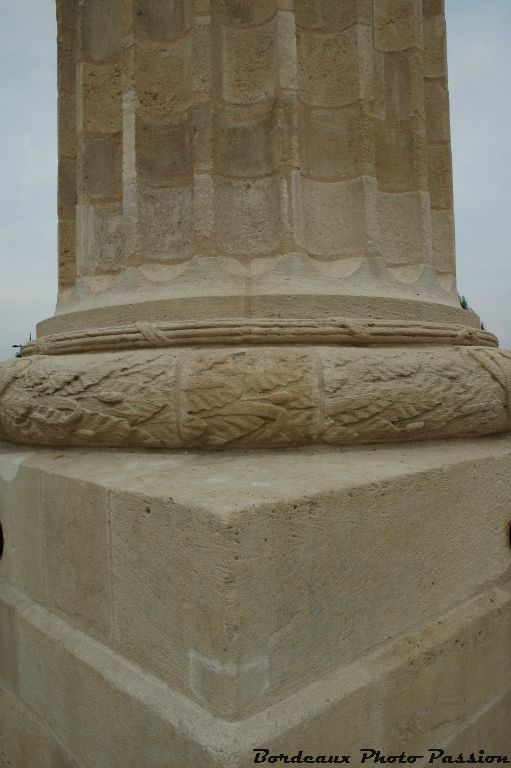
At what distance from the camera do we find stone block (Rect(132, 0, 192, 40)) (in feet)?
7.98

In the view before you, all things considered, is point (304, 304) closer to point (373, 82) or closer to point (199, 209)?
point (199, 209)

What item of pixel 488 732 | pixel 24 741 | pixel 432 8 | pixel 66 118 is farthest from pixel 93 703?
pixel 432 8

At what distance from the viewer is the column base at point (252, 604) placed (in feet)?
4.44

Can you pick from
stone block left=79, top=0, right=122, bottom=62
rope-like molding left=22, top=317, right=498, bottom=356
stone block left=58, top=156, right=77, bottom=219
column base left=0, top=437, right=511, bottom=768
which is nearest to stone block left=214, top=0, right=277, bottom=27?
stone block left=79, top=0, right=122, bottom=62

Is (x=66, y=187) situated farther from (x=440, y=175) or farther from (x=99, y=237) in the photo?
(x=440, y=175)

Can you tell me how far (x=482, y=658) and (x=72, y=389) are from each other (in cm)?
188

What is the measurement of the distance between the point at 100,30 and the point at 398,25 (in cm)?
152

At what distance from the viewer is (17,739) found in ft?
6.71

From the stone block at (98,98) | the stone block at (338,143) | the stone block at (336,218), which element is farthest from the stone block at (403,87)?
the stone block at (98,98)

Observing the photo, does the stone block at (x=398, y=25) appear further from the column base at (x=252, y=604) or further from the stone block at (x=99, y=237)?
the column base at (x=252, y=604)

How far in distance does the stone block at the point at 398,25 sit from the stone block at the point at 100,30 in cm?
A: 132

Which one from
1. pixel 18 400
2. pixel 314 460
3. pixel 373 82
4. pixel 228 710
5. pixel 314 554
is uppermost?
pixel 373 82

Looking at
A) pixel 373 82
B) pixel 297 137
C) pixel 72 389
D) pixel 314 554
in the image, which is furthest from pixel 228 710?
pixel 373 82

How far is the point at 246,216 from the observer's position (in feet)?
7.72
